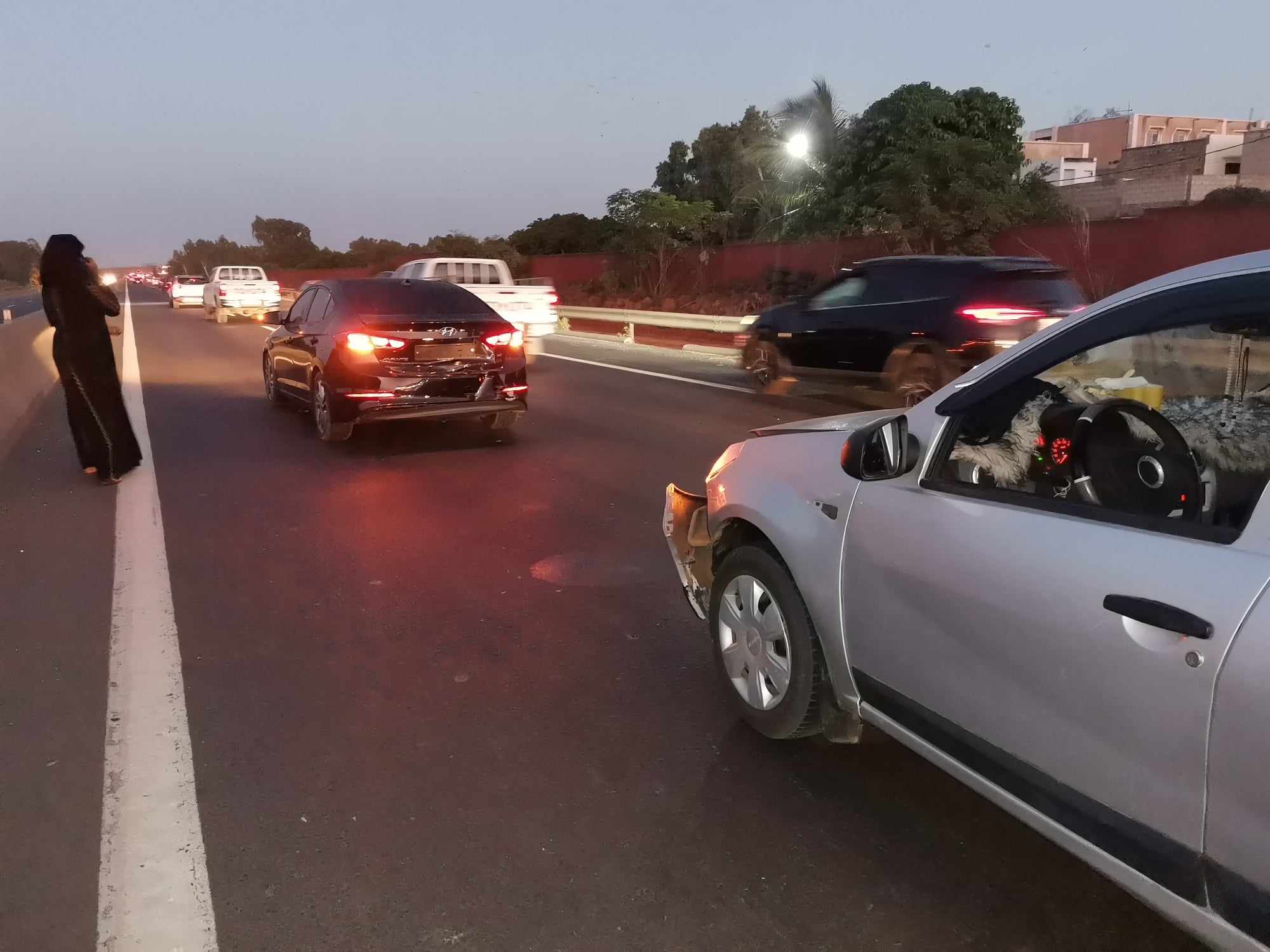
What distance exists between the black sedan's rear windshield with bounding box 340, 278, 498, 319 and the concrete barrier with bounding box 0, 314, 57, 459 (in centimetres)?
281

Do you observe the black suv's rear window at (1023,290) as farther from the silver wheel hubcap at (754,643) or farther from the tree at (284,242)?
the tree at (284,242)

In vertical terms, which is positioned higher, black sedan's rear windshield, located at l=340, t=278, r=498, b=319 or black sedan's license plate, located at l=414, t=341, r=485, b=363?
black sedan's rear windshield, located at l=340, t=278, r=498, b=319

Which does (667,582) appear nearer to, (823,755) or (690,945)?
(823,755)

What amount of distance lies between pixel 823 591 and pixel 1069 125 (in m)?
67.9

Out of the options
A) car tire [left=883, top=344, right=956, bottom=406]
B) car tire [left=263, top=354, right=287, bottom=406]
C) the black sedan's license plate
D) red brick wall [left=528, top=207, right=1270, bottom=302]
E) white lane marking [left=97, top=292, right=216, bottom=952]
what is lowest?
white lane marking [left=97, top=292, right=216, bottom=952]

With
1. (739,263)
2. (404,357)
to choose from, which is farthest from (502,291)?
(739,263)

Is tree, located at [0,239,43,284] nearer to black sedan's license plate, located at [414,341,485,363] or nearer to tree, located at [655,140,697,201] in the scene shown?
tree, located at [655,140,697,201]

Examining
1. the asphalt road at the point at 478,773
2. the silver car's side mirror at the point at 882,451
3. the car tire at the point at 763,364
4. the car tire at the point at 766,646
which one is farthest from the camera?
the car tire at the point at 763,364

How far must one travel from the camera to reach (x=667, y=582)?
18.9 feet

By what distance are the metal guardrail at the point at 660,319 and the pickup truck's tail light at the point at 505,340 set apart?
5.00 metres

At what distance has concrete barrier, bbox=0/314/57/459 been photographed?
1130cm

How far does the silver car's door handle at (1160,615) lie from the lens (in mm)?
2066

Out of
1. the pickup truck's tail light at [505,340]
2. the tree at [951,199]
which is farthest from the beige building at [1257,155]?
the pickup truck's tail light at [505,340]

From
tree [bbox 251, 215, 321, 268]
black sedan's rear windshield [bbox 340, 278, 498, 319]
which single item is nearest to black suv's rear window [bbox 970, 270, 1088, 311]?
black sedan's rear windshield [bbox 340, 278, 498, 319]
